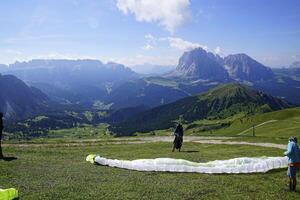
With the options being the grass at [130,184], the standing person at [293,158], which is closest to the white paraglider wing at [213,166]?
the grass at [130,184]

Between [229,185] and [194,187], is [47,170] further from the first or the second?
[229,185]

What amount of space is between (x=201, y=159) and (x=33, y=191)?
22579mm

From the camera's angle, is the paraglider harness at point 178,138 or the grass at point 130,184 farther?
the paraglider harness at point 178,138

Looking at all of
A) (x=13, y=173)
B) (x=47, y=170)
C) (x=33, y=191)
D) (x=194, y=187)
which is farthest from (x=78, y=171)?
(x=194, y=187)

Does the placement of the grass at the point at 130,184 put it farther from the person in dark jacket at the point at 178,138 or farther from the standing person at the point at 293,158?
the person in dark jacket at the point at 178,138

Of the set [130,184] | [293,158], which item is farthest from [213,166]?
[130,184]

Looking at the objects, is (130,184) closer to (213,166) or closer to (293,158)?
(213,166)

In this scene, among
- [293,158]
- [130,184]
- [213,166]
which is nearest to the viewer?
[293,158]

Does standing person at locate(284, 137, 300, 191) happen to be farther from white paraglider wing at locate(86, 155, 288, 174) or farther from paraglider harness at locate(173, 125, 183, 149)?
paraglider harness at locate(173, 125, 183, 149)

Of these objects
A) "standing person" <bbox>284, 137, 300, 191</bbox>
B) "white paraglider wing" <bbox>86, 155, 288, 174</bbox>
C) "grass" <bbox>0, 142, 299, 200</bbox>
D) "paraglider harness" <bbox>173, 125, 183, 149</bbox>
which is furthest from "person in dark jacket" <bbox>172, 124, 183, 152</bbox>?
"standing person" <bbox>284, 137, 300, 191</bbox>

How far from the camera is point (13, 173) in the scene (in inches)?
1353

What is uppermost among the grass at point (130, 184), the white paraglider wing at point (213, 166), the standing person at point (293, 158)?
the standing person at point (293, 158)

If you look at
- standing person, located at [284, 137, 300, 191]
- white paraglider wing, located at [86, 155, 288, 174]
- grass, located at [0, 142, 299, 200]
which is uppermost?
standing person, located at [284, 137, 300, 191]

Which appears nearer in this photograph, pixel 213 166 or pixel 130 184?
pixel 130 184
